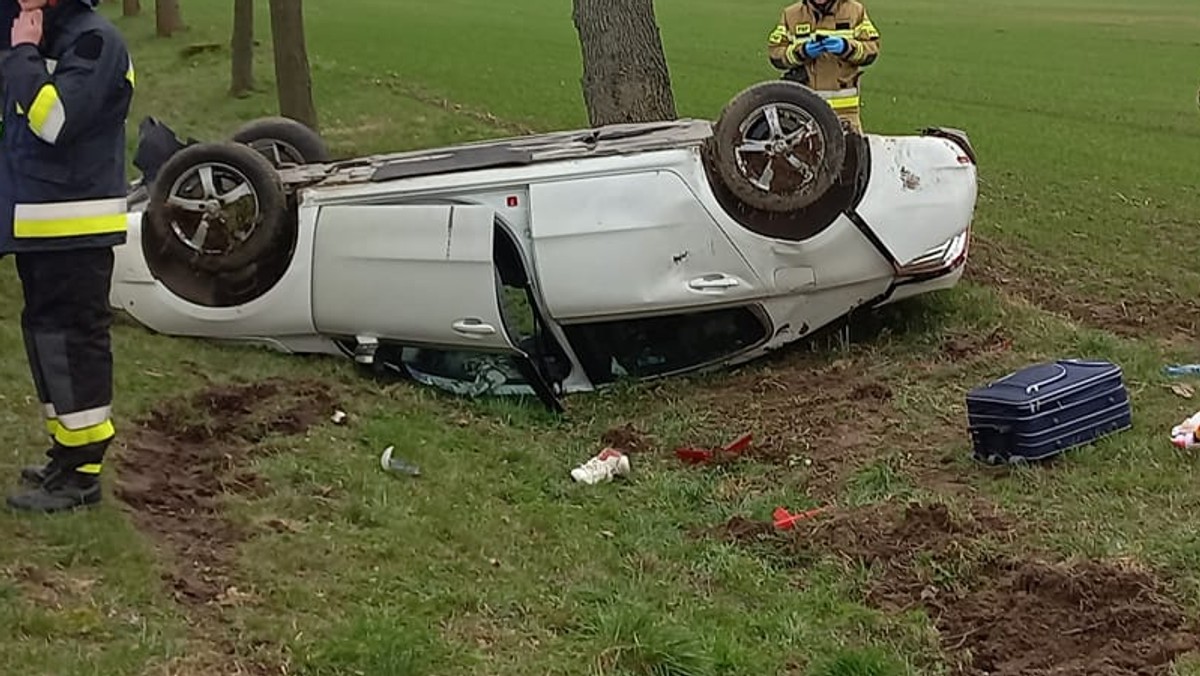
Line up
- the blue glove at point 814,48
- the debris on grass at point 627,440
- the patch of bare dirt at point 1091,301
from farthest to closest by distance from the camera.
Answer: the blue glove at point 814,48
the patch of bare dirt at point 1091,301
the debris on grass at point 627,440

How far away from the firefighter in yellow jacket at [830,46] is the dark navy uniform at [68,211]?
511 cm

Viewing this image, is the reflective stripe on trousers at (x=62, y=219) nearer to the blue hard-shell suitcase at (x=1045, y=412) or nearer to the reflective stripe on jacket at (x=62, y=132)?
the reflective stripe on jacket at (x=62, y=132)

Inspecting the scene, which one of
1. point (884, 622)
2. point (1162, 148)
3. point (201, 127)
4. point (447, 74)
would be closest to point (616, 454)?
point (884, 622)

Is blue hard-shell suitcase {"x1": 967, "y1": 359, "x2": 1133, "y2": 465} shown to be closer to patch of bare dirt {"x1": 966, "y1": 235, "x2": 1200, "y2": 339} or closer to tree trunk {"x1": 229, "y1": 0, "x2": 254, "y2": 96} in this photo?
patch of bare dirt {"x1": 966, "y1": 235, "x2": 1200, "y2": 339}

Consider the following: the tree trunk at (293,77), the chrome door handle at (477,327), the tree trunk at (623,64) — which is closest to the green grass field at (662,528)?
the chrome door handle at (477,327)

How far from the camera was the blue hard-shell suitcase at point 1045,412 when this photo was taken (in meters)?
5.86

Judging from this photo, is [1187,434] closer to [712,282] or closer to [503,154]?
[712,282]

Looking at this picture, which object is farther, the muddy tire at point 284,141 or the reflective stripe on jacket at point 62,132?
the muddy tire at point 284,141

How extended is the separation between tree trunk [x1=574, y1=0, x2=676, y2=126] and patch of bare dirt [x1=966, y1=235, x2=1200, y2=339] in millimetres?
2416

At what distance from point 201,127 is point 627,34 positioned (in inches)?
268

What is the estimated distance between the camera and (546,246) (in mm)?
6957

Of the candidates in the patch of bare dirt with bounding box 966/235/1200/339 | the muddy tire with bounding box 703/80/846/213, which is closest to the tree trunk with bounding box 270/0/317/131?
the patch of bare dirt with bounding box 966/235/1200/339

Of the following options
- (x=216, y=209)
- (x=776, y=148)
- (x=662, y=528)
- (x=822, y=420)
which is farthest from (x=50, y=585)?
(x=776, y=148)

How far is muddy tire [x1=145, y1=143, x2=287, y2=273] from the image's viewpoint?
7.02 m
